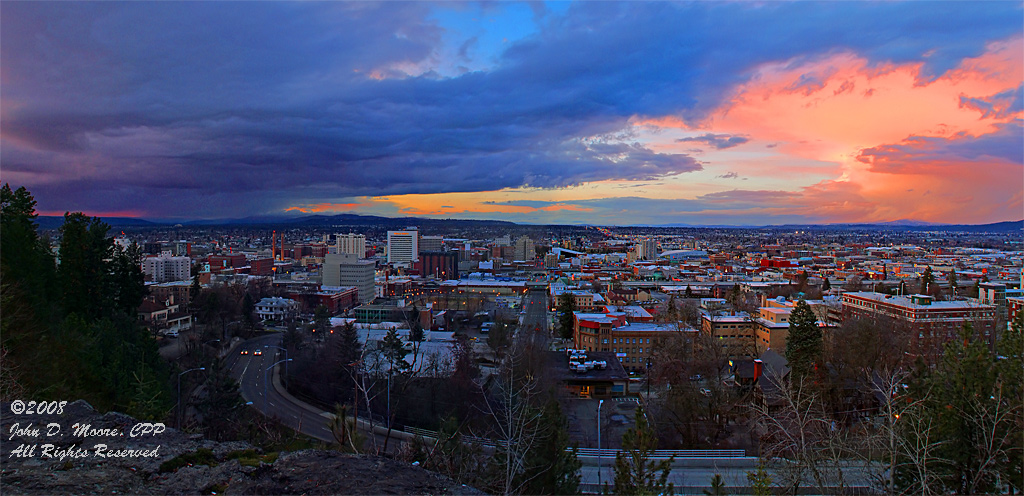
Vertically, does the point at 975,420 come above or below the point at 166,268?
above

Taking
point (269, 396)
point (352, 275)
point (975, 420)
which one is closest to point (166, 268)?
point (352, 275)

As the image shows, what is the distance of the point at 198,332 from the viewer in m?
27.1

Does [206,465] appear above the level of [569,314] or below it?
above

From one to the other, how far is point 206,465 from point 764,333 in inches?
1067

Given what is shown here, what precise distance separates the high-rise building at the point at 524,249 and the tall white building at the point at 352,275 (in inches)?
1598

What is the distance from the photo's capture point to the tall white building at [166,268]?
178ft

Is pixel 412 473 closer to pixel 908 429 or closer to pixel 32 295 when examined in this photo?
pixel 908 429

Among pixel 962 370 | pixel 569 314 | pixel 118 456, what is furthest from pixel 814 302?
pixel 118 456

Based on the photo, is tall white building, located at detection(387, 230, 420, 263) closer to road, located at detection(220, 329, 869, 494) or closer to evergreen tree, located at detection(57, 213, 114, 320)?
road, located at detection(220, 329, 869, 494)

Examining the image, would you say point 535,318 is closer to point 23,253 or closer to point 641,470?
point 23,253

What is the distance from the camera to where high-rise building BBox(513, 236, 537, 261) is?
86438 mm

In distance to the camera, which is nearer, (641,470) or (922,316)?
(641,470)

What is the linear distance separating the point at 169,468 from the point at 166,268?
61.7m

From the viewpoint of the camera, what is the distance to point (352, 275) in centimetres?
4678
